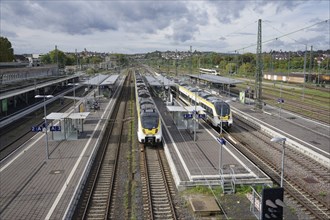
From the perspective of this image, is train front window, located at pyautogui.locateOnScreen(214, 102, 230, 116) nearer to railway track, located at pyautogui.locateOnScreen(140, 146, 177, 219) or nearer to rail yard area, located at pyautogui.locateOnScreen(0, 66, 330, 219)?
rail yard area, located at pyautogui.locateOnScreen(0, 66, 330, 219)

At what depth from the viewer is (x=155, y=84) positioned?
5900cm

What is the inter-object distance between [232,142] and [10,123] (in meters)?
23.3

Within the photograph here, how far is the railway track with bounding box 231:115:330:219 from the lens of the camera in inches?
643

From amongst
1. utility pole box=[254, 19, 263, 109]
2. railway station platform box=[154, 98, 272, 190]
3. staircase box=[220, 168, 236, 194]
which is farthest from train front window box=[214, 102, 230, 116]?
staircase box=[220, 168, 236, 194]

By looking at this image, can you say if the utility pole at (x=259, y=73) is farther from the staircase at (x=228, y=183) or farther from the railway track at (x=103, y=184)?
the staircase at (x=228, y=183)

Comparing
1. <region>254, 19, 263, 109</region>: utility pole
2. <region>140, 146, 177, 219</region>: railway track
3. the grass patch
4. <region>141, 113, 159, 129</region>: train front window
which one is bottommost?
<region>140, 146, 177, 219</region>: railway track

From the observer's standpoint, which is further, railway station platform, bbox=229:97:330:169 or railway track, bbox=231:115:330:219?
railway station platform, bbox=229:97:330:169

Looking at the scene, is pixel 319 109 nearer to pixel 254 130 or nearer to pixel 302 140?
pixel 254 130

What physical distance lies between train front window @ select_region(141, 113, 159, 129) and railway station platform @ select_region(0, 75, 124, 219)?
396cm

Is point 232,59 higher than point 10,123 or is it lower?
higher

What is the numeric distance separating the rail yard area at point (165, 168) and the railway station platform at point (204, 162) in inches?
2.4

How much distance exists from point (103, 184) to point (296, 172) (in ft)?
37.7

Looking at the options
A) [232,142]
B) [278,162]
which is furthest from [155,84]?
[278,162]

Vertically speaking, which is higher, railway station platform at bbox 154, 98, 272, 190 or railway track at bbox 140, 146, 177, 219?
railway station platform at bbox 154, 98, 272, 190
